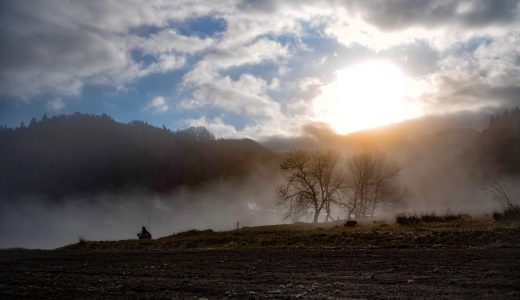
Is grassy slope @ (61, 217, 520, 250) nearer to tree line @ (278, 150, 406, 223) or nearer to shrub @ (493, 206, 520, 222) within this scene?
shrub @ (493, 206, 520, 222)

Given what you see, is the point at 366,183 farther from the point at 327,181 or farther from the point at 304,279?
the point at 304,279

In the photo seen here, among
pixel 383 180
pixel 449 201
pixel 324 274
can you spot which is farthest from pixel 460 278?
pixel 449 201

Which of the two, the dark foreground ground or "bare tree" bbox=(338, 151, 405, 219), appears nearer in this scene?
the dark foreground ground

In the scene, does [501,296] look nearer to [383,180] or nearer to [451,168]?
[383,180]

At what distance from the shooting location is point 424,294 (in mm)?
11672

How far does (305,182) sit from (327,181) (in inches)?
134

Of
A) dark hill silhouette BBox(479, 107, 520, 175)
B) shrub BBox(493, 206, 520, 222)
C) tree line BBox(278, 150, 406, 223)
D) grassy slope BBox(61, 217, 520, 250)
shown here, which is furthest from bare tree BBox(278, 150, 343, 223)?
dark hill silhouette BBox(479, 107, 520, 175)

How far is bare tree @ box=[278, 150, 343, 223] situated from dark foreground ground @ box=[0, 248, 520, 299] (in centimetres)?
5221

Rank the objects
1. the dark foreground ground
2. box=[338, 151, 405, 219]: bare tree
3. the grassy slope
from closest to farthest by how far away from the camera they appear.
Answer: the dark foreground ground
the grassy slope
box=[338, 151, 405, 219]: bare tree

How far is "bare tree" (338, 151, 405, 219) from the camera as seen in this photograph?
8474 centimetres

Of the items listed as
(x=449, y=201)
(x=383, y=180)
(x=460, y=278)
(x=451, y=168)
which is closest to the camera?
(x=460, y=278)

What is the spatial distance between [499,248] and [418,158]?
585 feet

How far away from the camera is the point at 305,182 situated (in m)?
76.6

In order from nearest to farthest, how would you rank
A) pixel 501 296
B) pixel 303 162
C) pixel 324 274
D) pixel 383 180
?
pixel 501 296 → pixel 324 274 → pixel 303 162 → pixel 383 180
